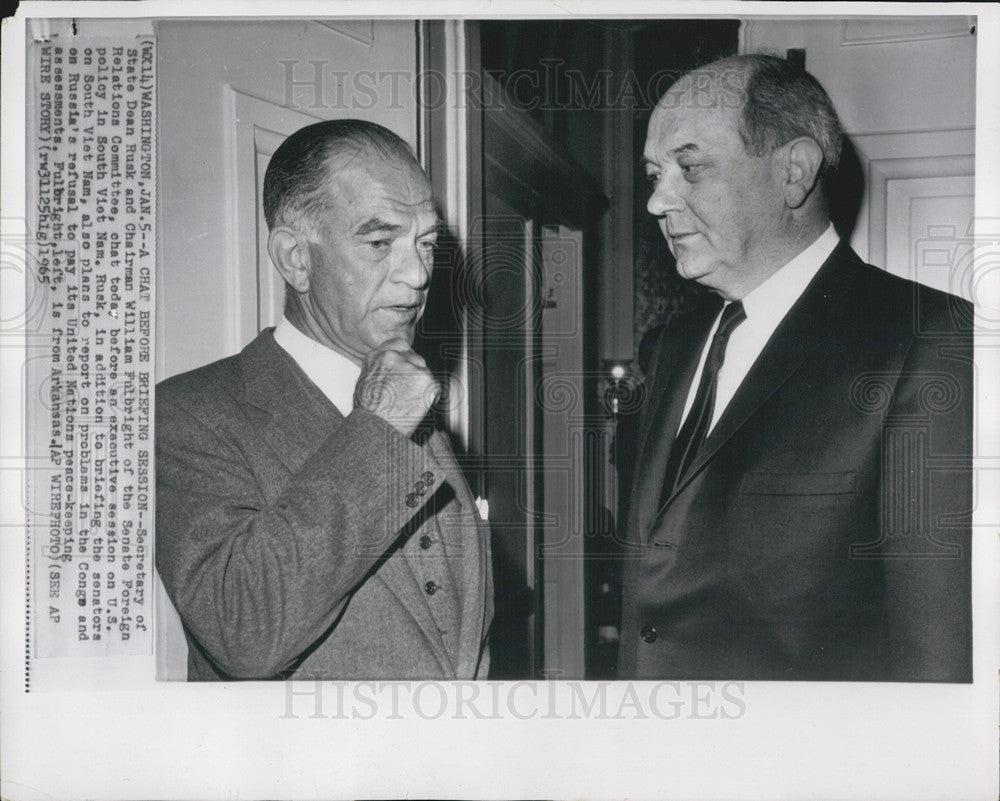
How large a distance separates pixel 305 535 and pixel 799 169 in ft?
3.53

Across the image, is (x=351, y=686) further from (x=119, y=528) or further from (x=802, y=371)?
(x=802, y=371)

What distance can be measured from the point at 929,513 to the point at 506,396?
80 centimetres

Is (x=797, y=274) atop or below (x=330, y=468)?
atop

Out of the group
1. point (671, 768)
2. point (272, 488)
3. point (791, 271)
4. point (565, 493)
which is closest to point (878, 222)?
point (791, 271)

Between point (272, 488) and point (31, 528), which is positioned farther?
point (31, 528)

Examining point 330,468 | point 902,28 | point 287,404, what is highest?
point 902,28

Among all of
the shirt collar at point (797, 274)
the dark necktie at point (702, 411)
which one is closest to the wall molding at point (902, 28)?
the shirt collar at point (797, 274)

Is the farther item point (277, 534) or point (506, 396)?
point (506, 396)

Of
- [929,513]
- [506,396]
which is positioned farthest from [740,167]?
[929,513]

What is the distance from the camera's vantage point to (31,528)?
1619mm

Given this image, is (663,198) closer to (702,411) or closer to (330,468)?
(702,411)

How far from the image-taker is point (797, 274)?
1.55 meters

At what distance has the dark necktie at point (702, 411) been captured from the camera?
1.56 m

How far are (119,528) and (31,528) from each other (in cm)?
17
